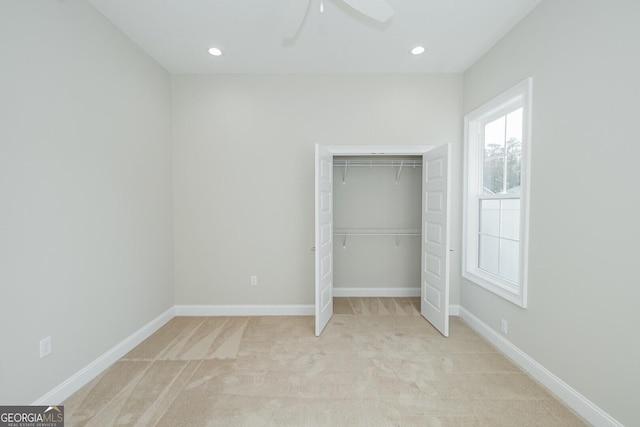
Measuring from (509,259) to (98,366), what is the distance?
371 cm

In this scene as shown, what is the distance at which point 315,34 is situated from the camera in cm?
262

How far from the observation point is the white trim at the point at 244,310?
3.50 metres

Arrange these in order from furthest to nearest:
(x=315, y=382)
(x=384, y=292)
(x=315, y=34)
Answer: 1. (x=384, y=292)
2. (x=315, y=34)
3. (x=315, y=382)

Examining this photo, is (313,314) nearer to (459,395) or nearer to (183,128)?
(459,395)

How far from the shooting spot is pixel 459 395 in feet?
6.72

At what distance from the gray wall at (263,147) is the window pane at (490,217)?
35 centimetres

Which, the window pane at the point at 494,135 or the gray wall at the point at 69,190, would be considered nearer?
the gray wall at the point at 69,190

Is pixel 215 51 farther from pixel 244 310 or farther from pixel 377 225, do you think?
pixel 244 310

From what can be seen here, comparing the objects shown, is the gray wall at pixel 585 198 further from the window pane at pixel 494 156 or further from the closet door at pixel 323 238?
the closet door at pixel 323 238

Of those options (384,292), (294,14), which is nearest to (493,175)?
(384,292)

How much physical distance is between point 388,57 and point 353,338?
296 cm

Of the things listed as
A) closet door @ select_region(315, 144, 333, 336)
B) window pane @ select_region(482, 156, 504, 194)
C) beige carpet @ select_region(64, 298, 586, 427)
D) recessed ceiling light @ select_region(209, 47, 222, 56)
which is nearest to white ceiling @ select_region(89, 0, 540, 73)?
recessed ceiling light @ select_region(209, 47, 222, 56)

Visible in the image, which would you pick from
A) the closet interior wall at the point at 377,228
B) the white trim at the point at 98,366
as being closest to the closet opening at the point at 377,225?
the closet interior wall at the point at 377,228

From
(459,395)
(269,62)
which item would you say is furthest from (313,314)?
(269,62)
